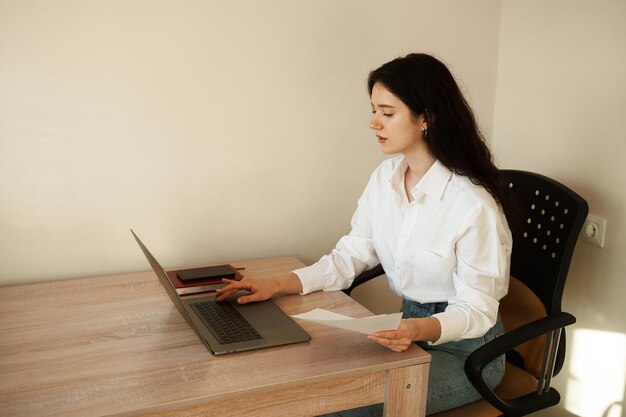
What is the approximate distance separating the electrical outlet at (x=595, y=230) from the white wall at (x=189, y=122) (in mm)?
717

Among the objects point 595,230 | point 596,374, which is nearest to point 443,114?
point 595,230

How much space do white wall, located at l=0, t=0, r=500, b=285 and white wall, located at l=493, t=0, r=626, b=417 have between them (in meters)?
0.25

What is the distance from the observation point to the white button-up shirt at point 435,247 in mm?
1573

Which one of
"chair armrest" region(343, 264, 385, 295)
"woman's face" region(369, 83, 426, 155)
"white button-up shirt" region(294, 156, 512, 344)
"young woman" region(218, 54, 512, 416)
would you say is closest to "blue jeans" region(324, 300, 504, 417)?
"young woman" region(218, 54, 512, 416)

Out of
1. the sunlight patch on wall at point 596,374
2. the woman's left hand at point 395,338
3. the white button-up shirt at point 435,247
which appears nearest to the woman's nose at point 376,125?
the white button-up shirt at point 435,247

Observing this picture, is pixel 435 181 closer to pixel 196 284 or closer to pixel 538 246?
pixel 538 246

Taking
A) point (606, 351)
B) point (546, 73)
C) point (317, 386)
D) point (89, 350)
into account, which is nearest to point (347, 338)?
point (317, 386)

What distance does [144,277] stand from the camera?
73.5 inches

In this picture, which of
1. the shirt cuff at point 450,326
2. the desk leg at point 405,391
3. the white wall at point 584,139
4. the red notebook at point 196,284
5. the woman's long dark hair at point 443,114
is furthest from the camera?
the white wall at point 584,139

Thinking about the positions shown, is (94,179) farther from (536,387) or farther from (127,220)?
(536,387)

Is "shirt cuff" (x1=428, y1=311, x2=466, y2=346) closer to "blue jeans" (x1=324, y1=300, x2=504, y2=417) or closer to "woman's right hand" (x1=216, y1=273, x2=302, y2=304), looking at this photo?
"blue jeans" (x1=324, y1=300, x2=504, y2=417)

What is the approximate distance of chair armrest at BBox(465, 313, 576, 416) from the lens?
145 centimetres

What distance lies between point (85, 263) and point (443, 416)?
112 cm

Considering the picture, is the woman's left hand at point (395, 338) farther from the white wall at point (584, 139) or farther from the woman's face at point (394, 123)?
the white wall at point (584, 139)
